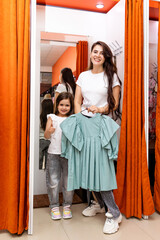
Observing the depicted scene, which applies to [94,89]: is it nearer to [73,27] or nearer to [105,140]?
[105,140]

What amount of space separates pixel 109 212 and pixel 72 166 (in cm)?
54

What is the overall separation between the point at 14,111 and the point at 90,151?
751 mm

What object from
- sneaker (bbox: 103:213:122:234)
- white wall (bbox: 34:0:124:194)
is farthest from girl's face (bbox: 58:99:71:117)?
sneaker (bbox: 103:213:122:234)

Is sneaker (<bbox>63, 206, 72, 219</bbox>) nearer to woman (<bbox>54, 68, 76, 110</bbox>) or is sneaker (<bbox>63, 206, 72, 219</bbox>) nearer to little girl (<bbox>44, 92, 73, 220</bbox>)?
little girl (<bbox>44, 92, 73, 220</bbox>)

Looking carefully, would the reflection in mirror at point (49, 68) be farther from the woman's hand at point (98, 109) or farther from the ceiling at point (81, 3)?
the woman's hand at point (98, 109)

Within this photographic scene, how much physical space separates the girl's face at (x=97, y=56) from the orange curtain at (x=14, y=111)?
26.9 inches

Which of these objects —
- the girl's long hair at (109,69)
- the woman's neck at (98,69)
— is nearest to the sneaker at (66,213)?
the girl's long hair at (109,69)

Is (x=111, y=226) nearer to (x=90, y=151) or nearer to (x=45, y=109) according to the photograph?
(x=90, y=151)

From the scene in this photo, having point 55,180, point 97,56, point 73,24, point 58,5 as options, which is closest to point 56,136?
point 55,180

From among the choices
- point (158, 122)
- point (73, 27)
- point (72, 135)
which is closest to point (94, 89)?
point (72, 135)

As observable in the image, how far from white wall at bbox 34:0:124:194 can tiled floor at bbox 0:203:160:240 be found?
2.34 feet

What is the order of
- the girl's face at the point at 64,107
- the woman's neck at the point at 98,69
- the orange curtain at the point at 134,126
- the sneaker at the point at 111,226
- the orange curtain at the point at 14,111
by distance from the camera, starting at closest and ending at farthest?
the orange curtain at the point at 14,111 < the sneaker at the point at 111,226 < the orange curtain at the point at 134,126 < the woman's neck at the point at 98,69 < the girl's face at the point at 64,107

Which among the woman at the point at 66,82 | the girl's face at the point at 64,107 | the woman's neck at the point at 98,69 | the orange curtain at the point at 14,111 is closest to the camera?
the orange curtain at the point at 14,111

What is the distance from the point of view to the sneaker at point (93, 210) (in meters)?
2.63
